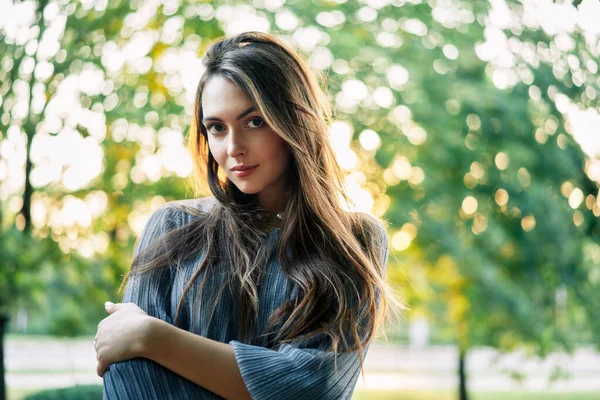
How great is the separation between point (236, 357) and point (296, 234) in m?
0.31

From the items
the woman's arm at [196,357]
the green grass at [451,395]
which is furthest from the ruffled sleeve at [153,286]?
the green grass at [451,395]

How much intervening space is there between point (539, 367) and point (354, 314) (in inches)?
168

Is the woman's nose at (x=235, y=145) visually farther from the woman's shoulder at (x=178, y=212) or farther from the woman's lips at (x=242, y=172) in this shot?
the woman's shoulder at (x=178, y=212)

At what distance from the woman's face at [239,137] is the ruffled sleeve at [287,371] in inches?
13.1

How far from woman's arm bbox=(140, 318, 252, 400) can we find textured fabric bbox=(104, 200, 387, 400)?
0.02 m

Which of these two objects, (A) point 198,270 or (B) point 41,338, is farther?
(B) point 41,338

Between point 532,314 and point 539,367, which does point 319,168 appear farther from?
point 539,367

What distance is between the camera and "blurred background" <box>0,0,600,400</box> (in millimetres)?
3678

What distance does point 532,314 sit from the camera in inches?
187

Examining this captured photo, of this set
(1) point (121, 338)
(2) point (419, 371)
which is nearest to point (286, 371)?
(1) point (121, 338)

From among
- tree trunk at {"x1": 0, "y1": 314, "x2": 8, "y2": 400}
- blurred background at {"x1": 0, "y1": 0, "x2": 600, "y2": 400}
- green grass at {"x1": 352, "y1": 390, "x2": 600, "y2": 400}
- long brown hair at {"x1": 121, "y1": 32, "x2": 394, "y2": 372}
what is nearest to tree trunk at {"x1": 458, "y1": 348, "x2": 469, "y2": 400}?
green grass at {"x1": 352, "y1": 390, "x2": 600, "y2": 400}

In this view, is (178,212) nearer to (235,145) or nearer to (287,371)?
(235,145)

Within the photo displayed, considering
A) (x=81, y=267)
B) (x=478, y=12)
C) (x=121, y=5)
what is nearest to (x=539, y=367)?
(x=478, y=12)

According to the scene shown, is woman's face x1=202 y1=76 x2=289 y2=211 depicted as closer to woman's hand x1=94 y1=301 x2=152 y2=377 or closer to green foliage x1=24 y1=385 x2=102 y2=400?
woman's hand x1=94 y1=301 x2=152 y2=377
